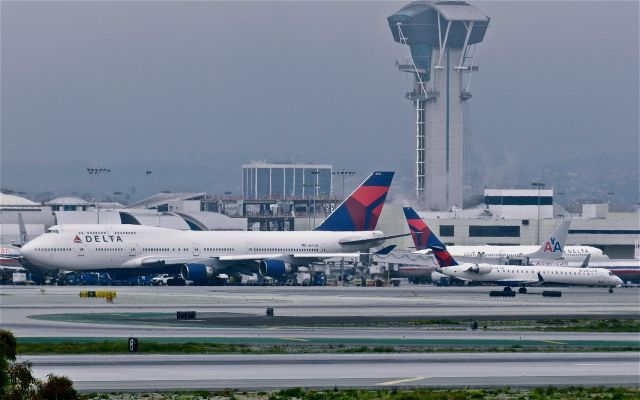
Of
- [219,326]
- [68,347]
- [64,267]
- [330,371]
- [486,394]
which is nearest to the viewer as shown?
[486,394]

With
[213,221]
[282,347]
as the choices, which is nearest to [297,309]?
[282,347]

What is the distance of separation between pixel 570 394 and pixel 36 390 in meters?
16.0

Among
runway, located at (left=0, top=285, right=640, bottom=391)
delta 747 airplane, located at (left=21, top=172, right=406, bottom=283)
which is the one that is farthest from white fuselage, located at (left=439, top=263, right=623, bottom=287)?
delta 747 airplane, located at (left=21, top=172, right=406, bottom=283)

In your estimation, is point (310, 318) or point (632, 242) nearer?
point (310, 318)

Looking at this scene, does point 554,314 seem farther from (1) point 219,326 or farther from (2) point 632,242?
(2) point 632,242

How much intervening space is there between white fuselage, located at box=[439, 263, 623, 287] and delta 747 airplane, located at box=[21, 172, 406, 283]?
10.3m

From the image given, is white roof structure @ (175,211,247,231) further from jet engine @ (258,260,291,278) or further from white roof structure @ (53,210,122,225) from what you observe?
jet engine @ (258,260,291,278)

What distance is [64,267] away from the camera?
11231 centimetres

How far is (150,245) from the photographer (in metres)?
115

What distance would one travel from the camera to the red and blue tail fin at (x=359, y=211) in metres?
125

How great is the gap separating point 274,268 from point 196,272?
23.9ft

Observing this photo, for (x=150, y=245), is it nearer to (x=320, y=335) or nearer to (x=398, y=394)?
(x=320, y=335)

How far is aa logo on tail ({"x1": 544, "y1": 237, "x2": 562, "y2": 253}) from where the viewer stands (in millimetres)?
125562

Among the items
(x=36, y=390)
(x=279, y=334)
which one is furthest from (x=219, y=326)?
(x=36, y=390)
